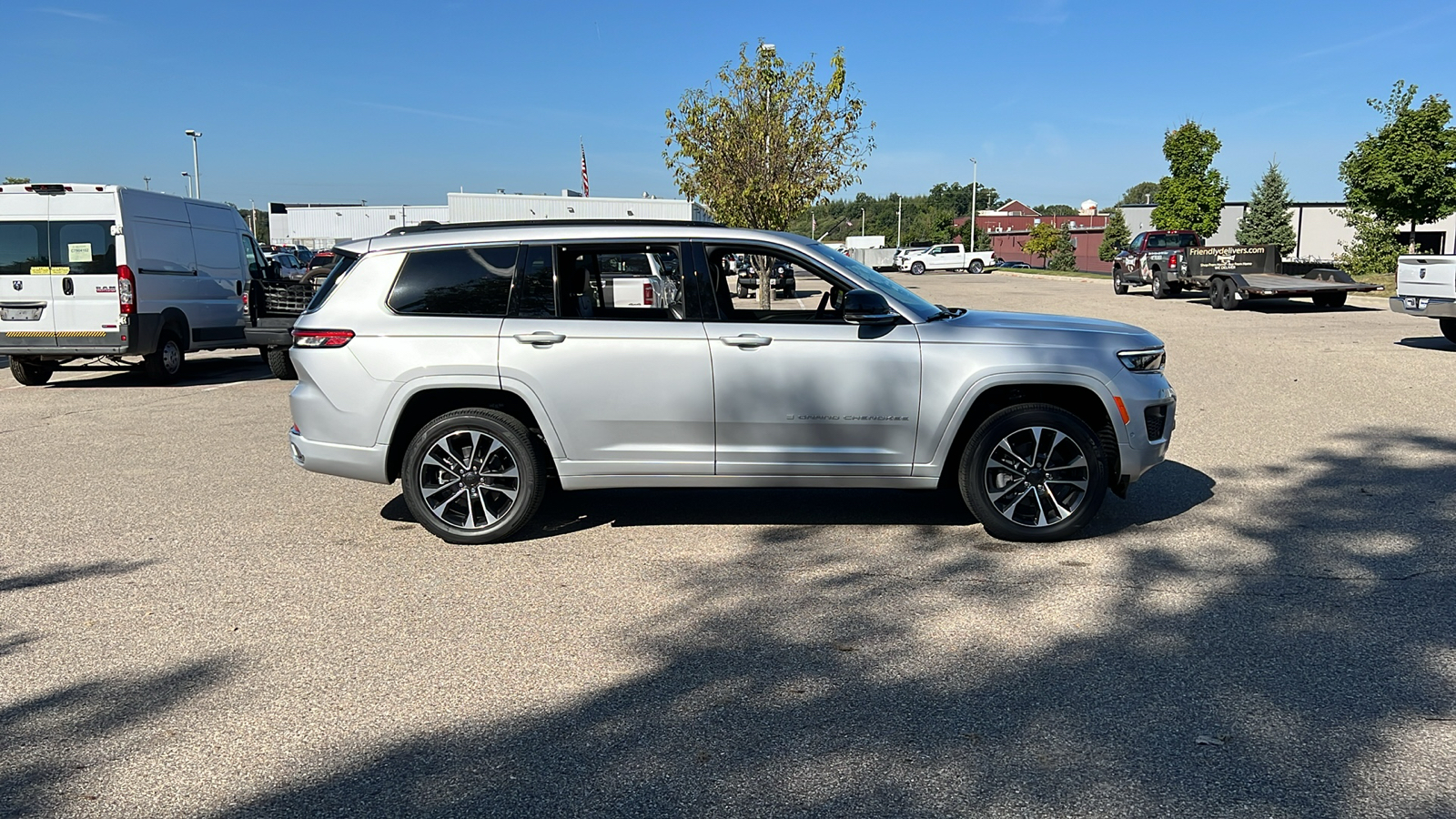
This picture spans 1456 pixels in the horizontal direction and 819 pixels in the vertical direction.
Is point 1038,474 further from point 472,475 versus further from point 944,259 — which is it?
point 944,259

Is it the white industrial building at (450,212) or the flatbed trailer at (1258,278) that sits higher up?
the white industrial building at (450,212)

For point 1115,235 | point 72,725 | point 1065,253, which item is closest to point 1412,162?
point 72,725

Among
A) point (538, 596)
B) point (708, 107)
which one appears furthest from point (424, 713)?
point (708, 107)

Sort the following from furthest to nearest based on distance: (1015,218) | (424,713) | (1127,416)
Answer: (1015,218)
(1127,416)
(424,713)

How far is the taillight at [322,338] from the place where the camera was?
611 cm

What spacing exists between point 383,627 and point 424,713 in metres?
1.01

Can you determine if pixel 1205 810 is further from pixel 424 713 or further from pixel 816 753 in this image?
pixel 424 713

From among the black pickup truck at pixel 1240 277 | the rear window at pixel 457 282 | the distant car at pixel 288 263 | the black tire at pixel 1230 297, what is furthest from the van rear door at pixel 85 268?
the distant car at pixel 288 263

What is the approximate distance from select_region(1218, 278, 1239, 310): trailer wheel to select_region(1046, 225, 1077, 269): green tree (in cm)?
5274

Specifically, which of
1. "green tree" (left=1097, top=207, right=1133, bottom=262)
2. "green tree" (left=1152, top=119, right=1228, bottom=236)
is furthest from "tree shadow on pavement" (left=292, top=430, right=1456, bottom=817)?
"green tree" (left=1097, top=207, right=1133, bottom=262)

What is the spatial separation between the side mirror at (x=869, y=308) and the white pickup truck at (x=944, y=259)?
175 feet

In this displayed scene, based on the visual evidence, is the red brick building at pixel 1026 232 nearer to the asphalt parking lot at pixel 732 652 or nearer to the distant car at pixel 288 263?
the distant car at pixel 288 263

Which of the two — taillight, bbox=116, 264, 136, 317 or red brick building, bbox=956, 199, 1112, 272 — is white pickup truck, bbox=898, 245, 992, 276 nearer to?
red brick building, bbox=956, 199, 1112, 272

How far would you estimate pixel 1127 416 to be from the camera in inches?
238
